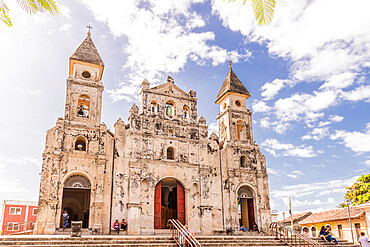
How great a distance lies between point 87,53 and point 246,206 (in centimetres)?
1680

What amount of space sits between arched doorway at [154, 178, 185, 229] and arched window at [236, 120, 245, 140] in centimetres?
672

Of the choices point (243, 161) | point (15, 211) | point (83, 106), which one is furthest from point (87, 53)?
point (15, 211)

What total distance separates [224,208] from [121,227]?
25.2 feet

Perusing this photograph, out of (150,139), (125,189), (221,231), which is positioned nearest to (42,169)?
(125,189)

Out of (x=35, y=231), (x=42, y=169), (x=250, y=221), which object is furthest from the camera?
(x=250, y=221)

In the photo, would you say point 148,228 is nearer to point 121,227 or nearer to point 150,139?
point 121,227

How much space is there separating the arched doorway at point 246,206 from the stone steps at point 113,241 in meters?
6.42

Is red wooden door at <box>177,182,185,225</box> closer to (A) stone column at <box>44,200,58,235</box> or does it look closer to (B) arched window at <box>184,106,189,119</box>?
(B) arched window at <box>184,106,189,119</box>

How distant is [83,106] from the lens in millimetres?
23359

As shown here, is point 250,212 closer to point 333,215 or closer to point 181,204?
point 181,204

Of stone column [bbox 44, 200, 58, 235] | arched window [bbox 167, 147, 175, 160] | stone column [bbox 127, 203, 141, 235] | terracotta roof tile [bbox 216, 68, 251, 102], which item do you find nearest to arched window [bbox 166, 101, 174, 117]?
arched window [bbox 167, 147, 175, 160]

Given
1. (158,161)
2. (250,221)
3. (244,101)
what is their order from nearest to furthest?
(158,161) < (250,221) < (244,101)

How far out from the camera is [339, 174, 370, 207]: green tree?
36.2m

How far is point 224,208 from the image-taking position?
78.9ft
